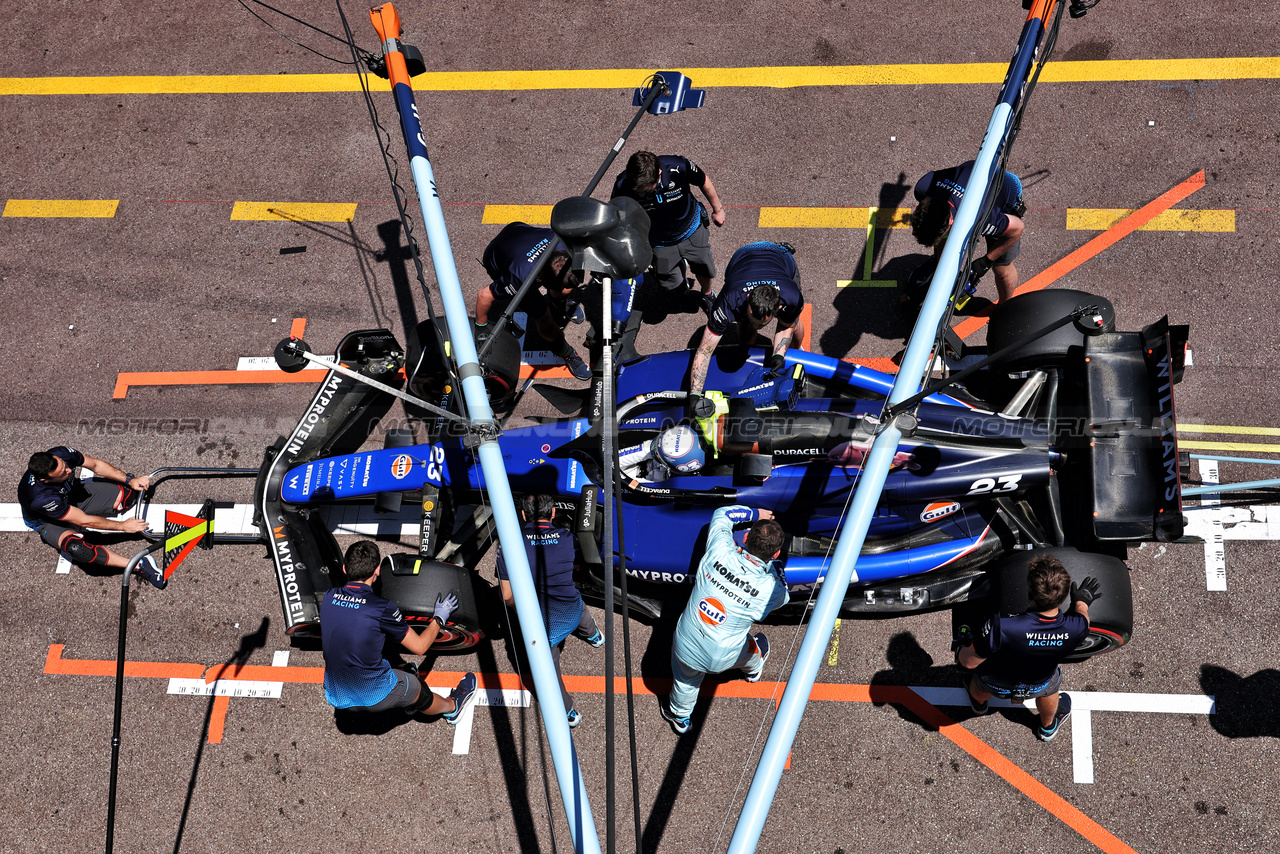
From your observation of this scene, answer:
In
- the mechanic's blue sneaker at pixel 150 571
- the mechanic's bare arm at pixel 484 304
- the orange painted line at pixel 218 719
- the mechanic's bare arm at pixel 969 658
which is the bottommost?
the orange painted line at pixel 218 719

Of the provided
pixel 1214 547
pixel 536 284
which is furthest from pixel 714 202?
pixel 1214 547

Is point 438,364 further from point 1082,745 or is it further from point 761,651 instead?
point 1082,745

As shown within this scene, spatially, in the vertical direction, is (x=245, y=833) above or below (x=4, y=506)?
below

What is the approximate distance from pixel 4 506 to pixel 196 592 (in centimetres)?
215

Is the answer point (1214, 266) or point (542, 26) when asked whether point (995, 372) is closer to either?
point (1214, 266)

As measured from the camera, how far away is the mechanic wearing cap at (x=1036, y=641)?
4605mm

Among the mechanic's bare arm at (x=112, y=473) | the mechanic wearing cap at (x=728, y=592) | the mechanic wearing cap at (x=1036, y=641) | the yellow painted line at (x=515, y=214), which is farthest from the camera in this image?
the yellow painted line at (x=515, y=214)

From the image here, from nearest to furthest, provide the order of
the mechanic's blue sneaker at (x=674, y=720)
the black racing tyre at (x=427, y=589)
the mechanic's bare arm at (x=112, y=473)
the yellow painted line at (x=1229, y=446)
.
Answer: the black racing tyre at (x=427, y=589) < the mechanic's blue sneaker at (x=674, y=720) < the yellow painted line at (x=1229, y=446) < the mechanic's bare arm at (x=112, y=473)

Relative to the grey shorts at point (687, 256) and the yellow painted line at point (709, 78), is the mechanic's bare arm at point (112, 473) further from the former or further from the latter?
the grey shorts at point (687, 256)

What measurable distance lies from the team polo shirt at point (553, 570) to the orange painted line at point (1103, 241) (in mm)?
3936

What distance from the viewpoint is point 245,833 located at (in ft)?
19.6

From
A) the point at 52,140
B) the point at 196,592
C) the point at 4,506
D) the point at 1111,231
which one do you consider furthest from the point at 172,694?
the point at 1111,231

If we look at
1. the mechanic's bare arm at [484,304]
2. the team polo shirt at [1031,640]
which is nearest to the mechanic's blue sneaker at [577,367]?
the mechanic's bare arm at [484,304]

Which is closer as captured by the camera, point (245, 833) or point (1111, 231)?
point (245, 833)
